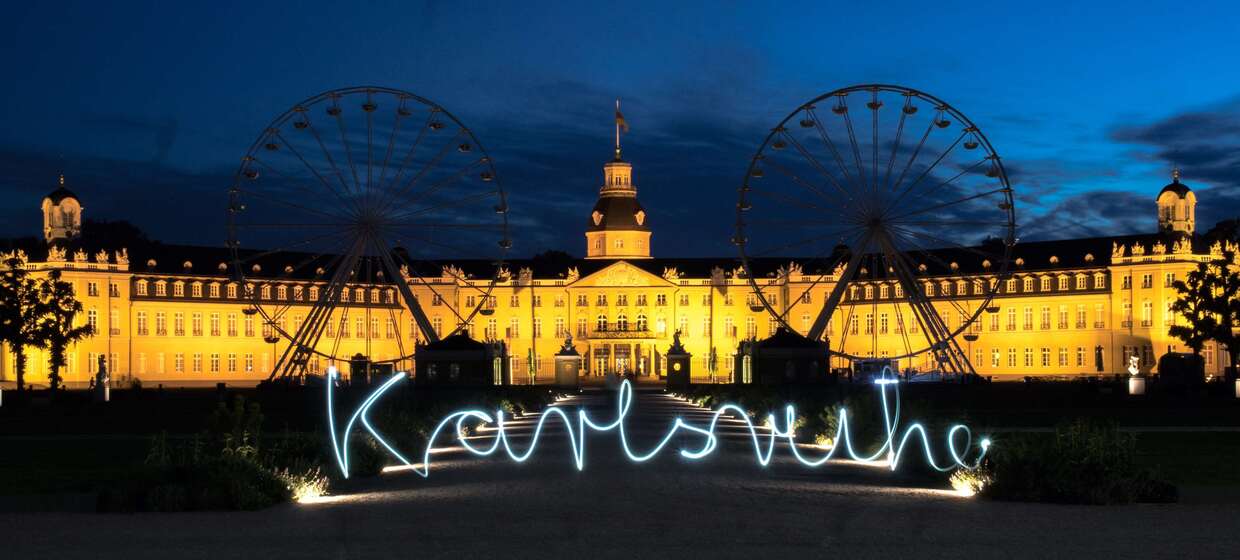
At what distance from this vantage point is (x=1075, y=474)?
27859 millimetres

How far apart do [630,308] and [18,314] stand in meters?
86.3

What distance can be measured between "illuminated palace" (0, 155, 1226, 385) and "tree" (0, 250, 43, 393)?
106 feet

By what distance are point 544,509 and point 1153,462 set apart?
652 inches

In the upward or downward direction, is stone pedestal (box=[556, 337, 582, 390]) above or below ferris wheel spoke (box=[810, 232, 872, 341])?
below

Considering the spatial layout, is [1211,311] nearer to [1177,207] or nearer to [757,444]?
[1177,207]

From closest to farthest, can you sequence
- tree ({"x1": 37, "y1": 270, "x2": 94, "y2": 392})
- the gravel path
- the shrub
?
the gravel path
the shrub
tree ({"x1": 37, "y1": 270, "x2": 94, "y2": 392})

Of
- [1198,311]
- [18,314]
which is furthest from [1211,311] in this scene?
[18,314]

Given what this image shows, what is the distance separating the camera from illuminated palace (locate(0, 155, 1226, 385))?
515 feet

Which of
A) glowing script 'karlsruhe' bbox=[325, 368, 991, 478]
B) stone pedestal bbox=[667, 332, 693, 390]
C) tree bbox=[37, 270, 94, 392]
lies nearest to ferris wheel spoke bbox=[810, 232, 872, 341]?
stone pedestal bbox=[667, 332, 693, 390]

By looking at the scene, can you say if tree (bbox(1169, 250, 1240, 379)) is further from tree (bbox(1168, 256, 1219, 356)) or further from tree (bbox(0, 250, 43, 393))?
tree (bbox(0, 250, 43, 393))

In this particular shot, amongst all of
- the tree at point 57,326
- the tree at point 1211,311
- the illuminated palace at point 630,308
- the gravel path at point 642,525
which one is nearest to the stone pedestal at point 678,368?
the illuminated palace at point 630,308

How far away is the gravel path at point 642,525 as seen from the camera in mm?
21641

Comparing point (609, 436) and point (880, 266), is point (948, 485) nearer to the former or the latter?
point (609, 436)

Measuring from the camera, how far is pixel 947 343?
89688mm
